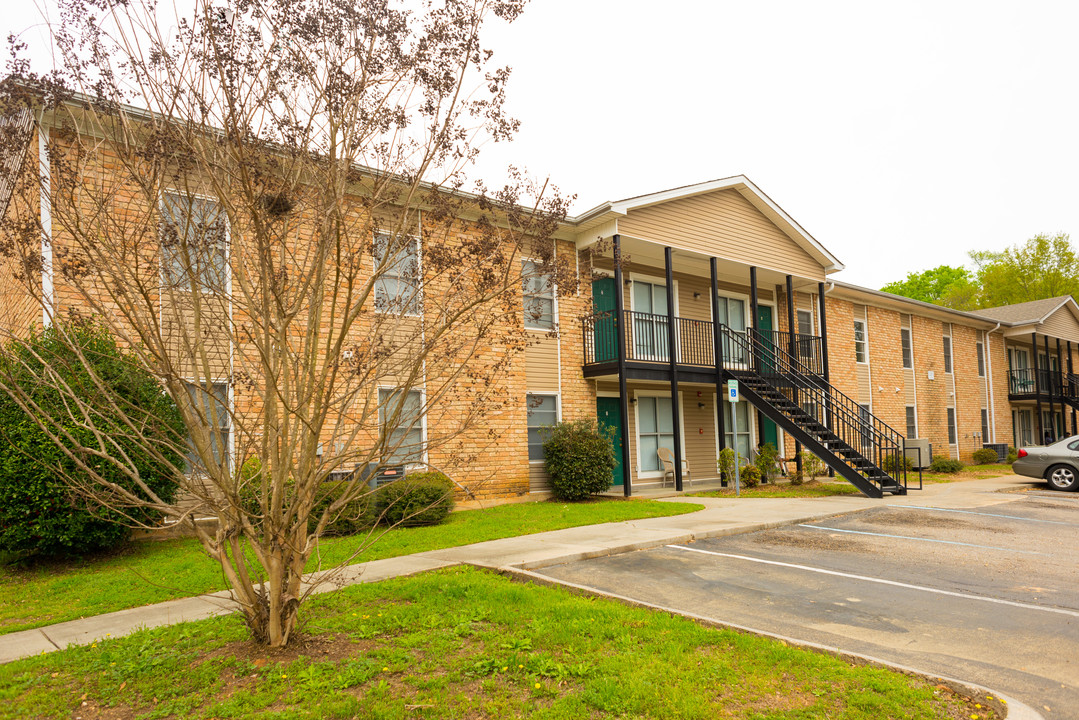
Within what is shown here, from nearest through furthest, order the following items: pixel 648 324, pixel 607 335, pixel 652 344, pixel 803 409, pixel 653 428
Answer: pixel 607 335
pixel 652 344
pixel 648 324
pixel 803 409
pixel 653 428

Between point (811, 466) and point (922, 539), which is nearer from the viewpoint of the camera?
point (922, 539)

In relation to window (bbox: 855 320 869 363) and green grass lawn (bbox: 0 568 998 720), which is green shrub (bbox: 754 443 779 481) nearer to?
window (bbox: 855 320 869 363)

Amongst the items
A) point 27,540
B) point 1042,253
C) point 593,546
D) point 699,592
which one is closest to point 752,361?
point 593,546

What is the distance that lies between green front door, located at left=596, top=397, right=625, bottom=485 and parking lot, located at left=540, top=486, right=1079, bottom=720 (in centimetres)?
584

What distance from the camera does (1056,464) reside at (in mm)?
16578

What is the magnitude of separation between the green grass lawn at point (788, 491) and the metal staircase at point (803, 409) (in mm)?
596

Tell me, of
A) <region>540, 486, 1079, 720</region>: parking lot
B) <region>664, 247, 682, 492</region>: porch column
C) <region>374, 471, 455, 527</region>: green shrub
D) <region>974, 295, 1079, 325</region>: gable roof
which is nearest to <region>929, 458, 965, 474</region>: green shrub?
<region>664, 247, 682, 492</region>: porch column

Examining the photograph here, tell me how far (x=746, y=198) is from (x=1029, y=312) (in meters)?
21.0

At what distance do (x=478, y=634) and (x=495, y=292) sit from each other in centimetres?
255

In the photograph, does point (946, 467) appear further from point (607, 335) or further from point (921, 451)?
point (607, 335)

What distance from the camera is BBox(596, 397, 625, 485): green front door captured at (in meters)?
16.2

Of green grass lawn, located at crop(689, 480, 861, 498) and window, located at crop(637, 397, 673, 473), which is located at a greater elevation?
window, located at crop(637, 397, 673, 473)

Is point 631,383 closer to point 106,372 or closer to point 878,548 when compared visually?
point 878,548

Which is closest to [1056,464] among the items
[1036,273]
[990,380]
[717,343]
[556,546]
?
[717,343]
